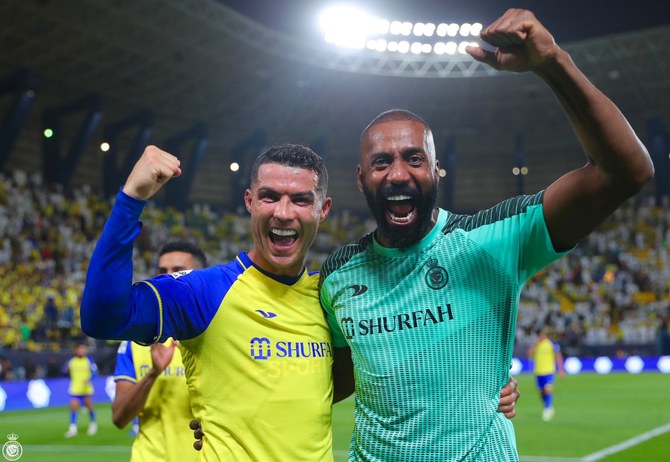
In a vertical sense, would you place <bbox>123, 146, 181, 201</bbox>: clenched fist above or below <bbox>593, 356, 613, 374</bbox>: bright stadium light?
above

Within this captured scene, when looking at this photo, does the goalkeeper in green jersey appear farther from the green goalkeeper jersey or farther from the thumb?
the thumb

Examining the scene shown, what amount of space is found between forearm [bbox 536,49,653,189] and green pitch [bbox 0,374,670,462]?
30.5 feet

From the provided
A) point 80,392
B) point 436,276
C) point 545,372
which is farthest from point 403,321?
point 545,372

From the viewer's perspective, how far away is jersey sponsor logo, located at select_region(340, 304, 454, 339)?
316 centimetres

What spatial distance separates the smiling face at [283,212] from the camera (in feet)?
11.0

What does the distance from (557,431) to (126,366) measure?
1071 centimetres

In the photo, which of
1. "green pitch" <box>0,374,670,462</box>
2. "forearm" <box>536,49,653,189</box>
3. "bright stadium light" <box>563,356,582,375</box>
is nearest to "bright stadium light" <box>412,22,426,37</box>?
"bright stadium light" <box>563,356,582,375</box>

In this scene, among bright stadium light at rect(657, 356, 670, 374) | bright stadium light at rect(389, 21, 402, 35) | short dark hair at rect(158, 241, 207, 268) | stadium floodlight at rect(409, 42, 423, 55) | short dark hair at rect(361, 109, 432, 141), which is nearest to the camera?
short dark hair at rect(361, 109, 432, 141)

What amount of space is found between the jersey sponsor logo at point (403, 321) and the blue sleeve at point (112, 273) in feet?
3.06

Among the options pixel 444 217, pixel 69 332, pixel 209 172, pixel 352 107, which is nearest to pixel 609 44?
pixel 352 107

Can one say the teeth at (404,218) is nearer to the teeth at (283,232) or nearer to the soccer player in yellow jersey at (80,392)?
the teeth at (283,232)

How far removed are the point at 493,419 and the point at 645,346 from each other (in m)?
34.8

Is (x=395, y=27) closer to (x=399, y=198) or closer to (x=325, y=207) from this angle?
(x=325, y=207)

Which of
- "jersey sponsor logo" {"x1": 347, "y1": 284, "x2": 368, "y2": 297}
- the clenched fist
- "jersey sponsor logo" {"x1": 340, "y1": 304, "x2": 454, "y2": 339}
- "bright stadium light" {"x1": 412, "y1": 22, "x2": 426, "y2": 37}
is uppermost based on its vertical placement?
"bright stadium light" {"x1": 412, "y1": 22, "x2": 426, "y2": 37}
